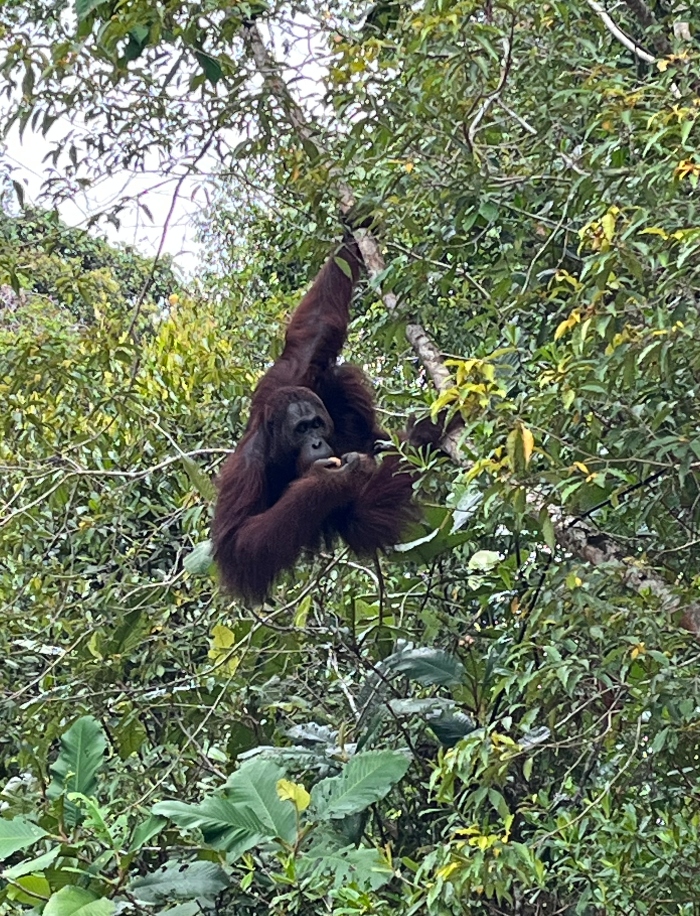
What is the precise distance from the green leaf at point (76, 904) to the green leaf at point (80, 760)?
1.29 ft

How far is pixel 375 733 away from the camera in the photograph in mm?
3518

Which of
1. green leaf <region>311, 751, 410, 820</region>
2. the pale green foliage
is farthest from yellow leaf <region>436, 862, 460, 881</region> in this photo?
green leaf <region>311, 751, 410, 820</region>

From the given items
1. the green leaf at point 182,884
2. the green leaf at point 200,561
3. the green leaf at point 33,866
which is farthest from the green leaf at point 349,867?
the green leaf at point 200,561

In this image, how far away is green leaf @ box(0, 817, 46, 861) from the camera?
293 centimetres

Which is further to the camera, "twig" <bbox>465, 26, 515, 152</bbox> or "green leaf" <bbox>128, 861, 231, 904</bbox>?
"green leaf" <bbox>128, 861, 231, 904</bbox>

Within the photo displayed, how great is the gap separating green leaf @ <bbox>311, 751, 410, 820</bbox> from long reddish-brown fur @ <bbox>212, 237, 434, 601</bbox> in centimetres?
86

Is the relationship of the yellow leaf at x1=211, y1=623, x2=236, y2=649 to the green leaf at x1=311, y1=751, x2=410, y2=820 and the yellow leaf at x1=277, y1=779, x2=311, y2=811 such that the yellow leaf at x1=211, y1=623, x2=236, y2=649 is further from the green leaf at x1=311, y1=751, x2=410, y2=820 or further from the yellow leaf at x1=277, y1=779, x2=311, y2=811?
the yellow leaf at x1=277, y1=779, x2=311, y2=811

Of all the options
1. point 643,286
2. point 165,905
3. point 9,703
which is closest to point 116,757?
point 9,703

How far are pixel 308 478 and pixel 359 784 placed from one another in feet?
4.42

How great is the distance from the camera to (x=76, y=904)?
286cm

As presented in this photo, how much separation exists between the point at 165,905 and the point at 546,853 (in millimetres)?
1125

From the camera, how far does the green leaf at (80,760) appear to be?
129 inches

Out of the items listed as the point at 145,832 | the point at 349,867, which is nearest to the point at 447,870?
the point at 349,867

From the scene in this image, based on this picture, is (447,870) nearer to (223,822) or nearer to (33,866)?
(223,822)
